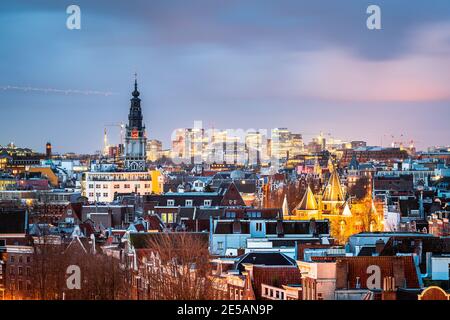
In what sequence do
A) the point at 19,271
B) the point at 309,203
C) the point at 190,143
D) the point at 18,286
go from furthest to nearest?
the point at 190,143, the point at 309,203, the point at 19,271, the point at 18,286

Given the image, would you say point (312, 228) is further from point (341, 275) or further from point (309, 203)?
point (309, 203)

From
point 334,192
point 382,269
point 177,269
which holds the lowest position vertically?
point 177,269

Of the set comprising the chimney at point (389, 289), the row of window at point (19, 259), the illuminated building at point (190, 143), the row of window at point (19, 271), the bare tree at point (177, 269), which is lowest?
the row of window at point (19, 271)

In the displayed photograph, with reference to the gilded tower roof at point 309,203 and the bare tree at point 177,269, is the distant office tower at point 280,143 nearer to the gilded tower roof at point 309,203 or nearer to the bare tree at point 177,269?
the gilded tower roof at point 309,203

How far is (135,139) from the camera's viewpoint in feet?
333

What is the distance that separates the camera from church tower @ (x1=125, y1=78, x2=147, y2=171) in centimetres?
9994

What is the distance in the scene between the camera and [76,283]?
3112 cm

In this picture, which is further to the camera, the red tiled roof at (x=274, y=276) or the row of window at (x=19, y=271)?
the row of window at (x=19, y=271)

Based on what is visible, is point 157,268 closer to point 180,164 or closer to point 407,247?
point 407,247

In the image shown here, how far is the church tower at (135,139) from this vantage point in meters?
99.9

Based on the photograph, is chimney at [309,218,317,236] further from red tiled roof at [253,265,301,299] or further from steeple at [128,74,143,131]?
steeple at [128,74,143,131]

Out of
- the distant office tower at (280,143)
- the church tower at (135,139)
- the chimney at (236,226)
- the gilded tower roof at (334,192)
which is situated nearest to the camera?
the chimney at (236,226)

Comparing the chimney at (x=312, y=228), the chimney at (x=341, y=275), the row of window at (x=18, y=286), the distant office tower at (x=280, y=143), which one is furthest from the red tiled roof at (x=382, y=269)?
the distant office tower at (x=280, y=143)

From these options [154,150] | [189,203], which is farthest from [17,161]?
[189,203]
